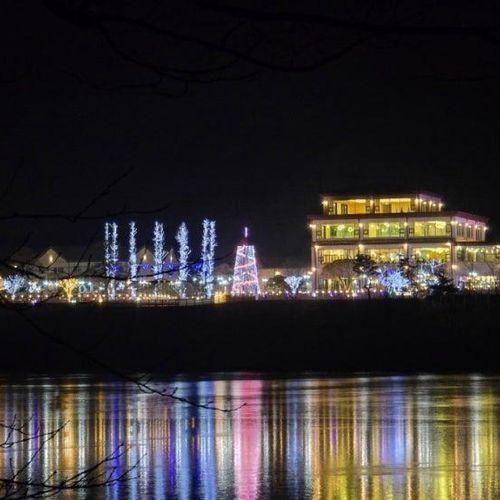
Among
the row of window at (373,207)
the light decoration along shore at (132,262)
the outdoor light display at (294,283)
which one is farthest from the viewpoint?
the outdoor light display at (294,283)

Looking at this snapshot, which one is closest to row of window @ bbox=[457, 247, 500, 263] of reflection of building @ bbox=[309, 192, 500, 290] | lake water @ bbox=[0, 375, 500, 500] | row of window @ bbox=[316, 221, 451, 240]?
reflection of building @ bbox=[309, 192, 500, 290]

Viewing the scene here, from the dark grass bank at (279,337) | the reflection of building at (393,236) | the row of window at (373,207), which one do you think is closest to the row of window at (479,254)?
the reflection of building at (393,236)

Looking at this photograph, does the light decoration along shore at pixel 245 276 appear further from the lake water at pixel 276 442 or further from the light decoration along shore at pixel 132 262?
the lake water at pixel 276 442

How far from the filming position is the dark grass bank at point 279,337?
63062mm

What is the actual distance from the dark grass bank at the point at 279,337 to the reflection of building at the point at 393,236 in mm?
28613

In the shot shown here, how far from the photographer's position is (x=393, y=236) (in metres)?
100

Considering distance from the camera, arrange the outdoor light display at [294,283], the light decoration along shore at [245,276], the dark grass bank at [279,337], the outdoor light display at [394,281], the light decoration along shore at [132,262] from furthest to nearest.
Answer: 1. the outdoor light display at [294,283]
2. the light decoration along shore at [245,276]
3. the outdoor light display at [394,281]
4. the dark grass bank at [279,337]
5. the light decoration along shore at [132,262]

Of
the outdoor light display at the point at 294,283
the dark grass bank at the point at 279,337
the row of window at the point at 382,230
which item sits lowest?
the dark grass bank at the point at 279,337

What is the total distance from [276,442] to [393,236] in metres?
75.4

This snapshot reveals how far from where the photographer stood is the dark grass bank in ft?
207

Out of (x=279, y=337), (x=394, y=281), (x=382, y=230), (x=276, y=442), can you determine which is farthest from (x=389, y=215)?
(x=276, y=442)

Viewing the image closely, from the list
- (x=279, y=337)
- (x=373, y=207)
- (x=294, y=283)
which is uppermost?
(x=373, y=207)

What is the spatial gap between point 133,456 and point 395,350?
4285 cm

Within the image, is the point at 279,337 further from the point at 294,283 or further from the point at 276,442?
the point at 276,442
